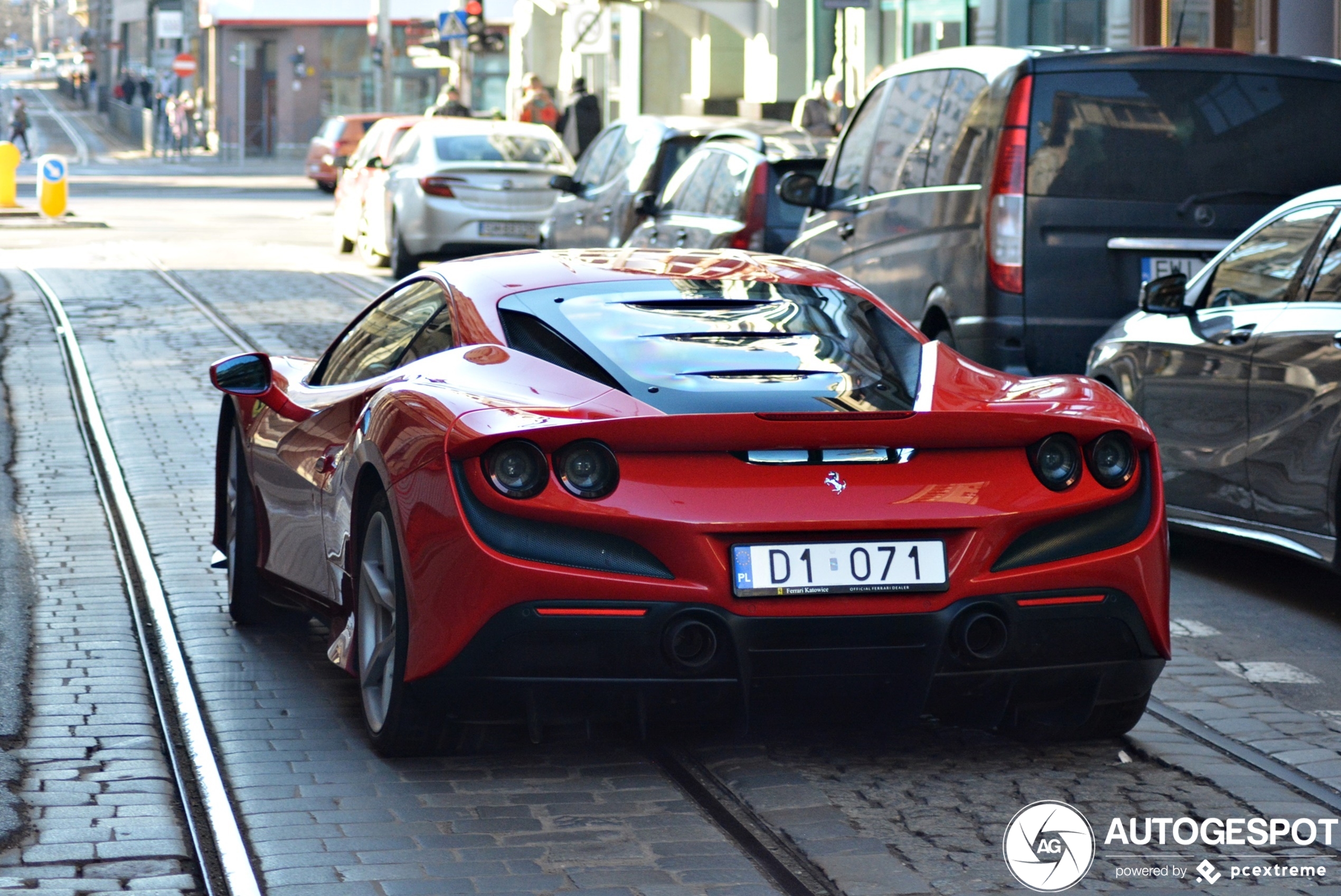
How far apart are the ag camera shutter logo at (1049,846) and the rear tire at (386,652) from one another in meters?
1.31

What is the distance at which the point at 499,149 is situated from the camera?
2062 centimetres

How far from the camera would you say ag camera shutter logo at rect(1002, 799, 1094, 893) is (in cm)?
422

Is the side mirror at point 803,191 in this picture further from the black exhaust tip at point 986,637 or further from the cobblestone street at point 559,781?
the black exhaust tip at point 986,637

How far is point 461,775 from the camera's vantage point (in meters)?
4.97

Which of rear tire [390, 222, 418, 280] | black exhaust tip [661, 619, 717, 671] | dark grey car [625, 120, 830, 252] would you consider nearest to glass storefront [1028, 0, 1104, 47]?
rear tire [390, 222, 418, 280]

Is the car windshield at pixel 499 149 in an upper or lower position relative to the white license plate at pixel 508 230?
upper

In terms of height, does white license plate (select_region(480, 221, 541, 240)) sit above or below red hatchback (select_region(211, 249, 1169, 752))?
above

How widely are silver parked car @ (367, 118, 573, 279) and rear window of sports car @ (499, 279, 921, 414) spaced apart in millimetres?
13764

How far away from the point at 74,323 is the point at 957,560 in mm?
12472

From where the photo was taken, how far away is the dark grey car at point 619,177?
15.7 metres

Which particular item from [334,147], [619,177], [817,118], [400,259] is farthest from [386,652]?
[334,147]

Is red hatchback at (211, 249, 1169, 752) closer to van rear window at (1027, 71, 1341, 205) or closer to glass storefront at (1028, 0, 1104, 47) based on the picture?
van rear window at (1027, 71, 1341, 205)

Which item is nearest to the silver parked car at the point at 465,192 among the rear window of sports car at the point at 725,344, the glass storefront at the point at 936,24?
the glass storefront at the point at 936,24

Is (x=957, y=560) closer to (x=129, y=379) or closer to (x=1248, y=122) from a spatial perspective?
(x=1248, y=122)
